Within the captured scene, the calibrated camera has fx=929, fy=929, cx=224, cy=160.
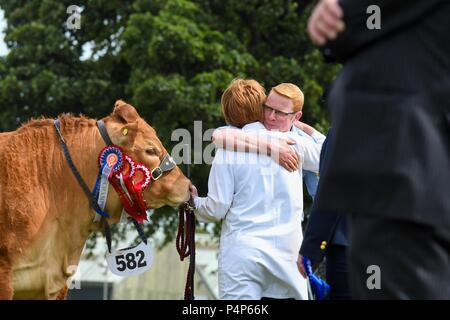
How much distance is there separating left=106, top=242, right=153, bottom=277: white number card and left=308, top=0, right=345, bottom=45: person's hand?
459 cm

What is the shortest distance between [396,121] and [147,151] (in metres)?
4.50

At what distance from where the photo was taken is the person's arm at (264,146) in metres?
6.03

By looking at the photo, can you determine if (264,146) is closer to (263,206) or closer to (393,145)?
(263,206)

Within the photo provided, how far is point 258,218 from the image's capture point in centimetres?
595

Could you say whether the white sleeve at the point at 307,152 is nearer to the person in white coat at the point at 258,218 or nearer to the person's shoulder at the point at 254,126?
the person in white coat at the point at 258,218

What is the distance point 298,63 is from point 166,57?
289 cm

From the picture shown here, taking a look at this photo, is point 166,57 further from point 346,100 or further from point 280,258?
point 346,100

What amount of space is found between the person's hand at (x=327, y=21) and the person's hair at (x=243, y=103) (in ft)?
12.8

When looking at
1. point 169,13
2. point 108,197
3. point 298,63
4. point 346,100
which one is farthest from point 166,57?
point 346,100

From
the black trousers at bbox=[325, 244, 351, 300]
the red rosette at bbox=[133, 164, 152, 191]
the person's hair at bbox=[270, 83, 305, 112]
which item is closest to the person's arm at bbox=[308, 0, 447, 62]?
the black trousers at bbox=[325, 244, 351, 300]

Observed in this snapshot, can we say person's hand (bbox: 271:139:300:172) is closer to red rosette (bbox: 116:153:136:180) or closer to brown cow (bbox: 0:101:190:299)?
brown cow (bbox: 0:101:190:299)

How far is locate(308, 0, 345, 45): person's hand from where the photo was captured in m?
2.38

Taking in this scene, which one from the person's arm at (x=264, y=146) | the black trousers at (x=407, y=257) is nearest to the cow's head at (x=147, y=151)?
the person's arm at (x=264, y=146)

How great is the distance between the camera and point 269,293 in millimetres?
5941
